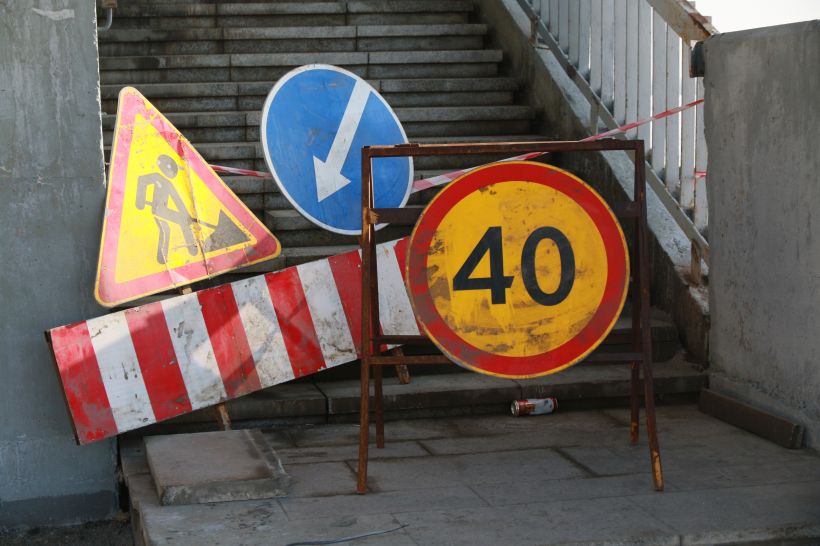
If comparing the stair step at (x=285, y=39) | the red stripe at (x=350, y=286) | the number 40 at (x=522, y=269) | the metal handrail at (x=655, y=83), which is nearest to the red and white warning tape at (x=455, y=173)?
the metal handrail at (x=655, y=83)

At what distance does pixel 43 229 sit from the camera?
17.4 feet

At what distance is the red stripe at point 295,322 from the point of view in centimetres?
576

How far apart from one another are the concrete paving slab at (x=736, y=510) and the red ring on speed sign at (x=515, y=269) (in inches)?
27.0

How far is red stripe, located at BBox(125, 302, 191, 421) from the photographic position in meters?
5.41

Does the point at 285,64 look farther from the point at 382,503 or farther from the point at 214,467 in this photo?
the point at 382,503

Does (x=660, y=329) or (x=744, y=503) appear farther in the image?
(x=660, y=329)

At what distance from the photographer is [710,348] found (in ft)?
20.7

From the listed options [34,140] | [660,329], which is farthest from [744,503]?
[34,140]

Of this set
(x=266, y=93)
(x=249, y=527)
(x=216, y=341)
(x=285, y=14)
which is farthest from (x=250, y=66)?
(x=249, y=527)

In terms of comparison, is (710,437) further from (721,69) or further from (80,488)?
(80,488)

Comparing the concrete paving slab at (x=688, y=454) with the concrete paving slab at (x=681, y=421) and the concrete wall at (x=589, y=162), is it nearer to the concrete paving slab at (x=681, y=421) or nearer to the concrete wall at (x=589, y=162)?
the concrete paving slab at (x=681, y=421)

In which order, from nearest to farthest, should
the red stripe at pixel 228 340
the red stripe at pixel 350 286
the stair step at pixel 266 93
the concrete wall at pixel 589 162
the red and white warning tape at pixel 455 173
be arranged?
the red stripe at pixel 228 340, the red stripe at pixel 350 286, the red and white warning tape at pixel 455 173, the concrete wall at pixel 589 162, the stair step at pixel 266 93

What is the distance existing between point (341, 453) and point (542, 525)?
4.36 ft

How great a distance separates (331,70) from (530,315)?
70.3 inches
